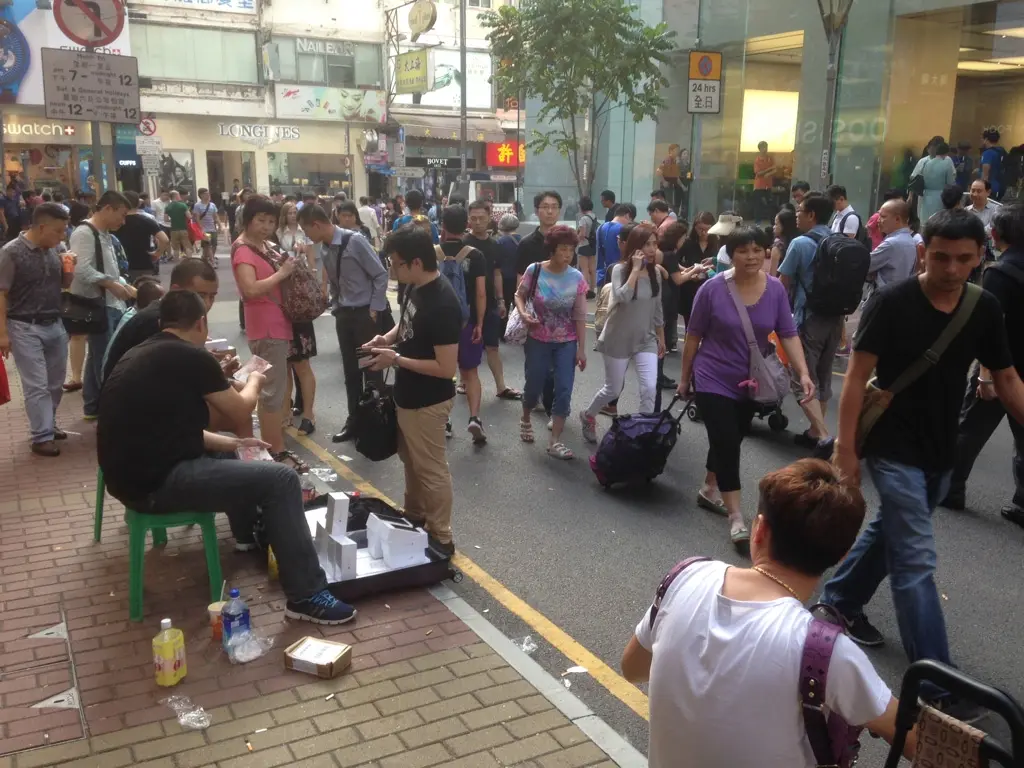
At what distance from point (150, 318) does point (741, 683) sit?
14.5 ft

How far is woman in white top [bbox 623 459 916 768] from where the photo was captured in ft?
6.47

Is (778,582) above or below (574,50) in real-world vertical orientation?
below

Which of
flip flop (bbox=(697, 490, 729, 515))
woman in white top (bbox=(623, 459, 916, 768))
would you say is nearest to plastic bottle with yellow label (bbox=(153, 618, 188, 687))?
woman in white top (bbox=(623, 459, 916, 768))

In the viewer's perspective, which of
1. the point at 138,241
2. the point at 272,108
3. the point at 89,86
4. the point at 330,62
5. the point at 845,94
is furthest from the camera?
the point at 330,62

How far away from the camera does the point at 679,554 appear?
17.9 feet

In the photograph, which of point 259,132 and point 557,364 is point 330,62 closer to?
point 259,132

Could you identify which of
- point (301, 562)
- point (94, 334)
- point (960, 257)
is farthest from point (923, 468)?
point (94, 334)

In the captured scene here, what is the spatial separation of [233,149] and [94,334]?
32185 millimetres

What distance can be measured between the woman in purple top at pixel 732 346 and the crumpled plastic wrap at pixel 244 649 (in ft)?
9.38

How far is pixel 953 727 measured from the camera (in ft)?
5.59

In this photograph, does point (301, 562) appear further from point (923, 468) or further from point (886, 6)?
point (886, 6)

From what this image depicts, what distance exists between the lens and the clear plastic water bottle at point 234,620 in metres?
4.12

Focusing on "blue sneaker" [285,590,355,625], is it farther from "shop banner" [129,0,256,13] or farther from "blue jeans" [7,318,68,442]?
"shop banner" [129,0,256,13]

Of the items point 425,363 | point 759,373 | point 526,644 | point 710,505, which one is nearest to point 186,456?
point 425,363
